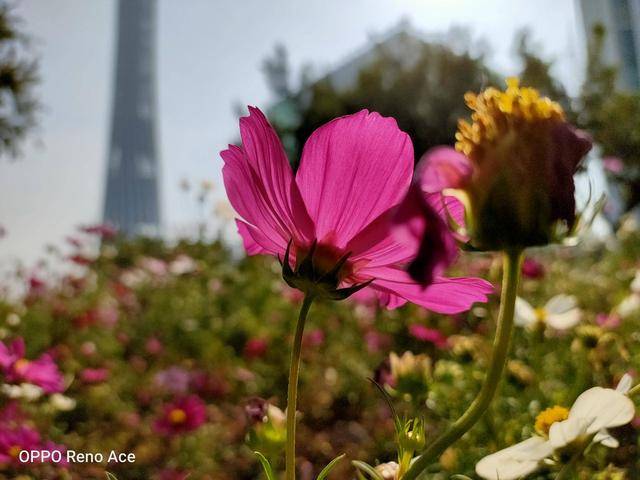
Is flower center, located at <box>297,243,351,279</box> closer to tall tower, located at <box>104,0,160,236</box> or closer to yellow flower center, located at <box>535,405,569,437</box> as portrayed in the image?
yellow flower center, located at <box>535,405,569,437</box>

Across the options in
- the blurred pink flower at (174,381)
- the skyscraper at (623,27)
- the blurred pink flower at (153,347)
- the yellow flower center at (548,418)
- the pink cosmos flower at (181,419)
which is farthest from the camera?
the skyscraper at (623,27)

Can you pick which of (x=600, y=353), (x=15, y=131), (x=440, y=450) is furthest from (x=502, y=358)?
(x=15, y=131)

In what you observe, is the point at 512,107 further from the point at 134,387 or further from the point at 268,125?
the point at 134,387

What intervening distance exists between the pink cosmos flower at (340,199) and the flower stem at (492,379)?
1.6 inches

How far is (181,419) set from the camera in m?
1.24

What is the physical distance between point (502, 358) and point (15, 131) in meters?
7.25

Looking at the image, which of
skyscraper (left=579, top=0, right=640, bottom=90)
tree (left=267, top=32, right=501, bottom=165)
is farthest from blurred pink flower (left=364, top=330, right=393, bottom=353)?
skyscraper (left=579, top=0, right=640, bottom=90)

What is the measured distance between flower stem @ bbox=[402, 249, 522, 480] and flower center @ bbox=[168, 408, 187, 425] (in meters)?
1.08

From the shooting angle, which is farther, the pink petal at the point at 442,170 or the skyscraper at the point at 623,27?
the skyscraper at the point at 623,27

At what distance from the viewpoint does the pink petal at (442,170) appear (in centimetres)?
21

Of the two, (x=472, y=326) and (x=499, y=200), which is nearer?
(x=499, y=200)

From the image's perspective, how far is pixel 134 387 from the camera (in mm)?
1794

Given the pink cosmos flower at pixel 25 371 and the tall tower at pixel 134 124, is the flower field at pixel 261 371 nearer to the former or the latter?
the pink cosmos flower at pixel 25 371

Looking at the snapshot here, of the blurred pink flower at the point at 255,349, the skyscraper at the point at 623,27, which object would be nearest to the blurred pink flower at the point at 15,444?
the blurred pink flower at the point at 255,349
